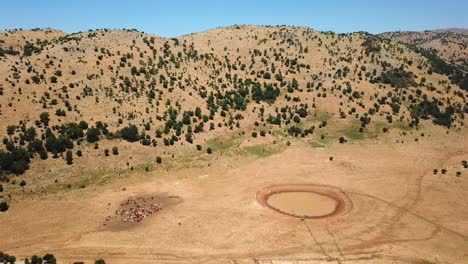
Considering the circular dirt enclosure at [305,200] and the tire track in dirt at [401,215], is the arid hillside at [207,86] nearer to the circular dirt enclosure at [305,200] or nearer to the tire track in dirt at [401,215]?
the circular dirt enclosure at [305,200]

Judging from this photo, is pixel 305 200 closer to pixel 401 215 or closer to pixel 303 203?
pixel 303 203

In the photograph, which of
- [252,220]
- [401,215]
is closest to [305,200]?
[252,220]

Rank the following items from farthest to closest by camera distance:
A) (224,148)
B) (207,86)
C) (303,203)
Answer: (207,86) < (224,148) < (303,203)

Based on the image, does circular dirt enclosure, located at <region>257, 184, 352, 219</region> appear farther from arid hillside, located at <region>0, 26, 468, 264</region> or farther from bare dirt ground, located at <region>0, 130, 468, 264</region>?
bare dirt ground, located at <region>0, 130, 468, 264</region>

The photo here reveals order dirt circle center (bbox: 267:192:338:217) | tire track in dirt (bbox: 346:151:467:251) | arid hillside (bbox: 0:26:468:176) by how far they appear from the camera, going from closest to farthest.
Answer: tire track in dirt (bbox: 346:151:467:251), dirt circle center (bbox: 267:192:338:217), arid hillside (bbox: 0:26:468:176)

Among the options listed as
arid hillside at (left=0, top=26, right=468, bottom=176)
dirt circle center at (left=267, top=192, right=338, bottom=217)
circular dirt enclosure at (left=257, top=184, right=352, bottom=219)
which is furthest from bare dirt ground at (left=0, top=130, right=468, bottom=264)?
arid hillside at (left=0, top=26, right=468, bottom=176)
